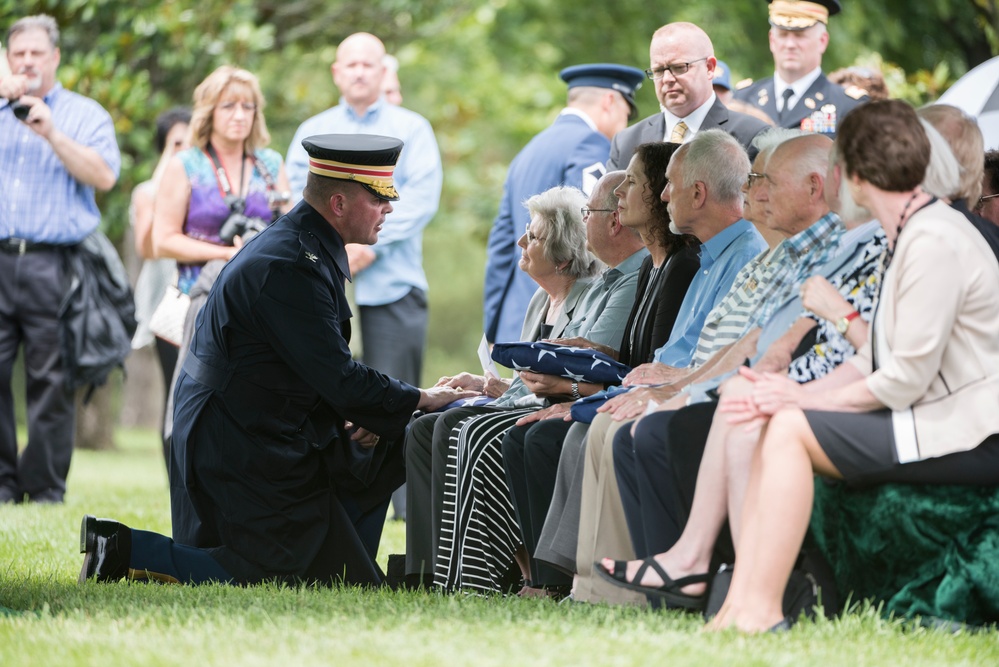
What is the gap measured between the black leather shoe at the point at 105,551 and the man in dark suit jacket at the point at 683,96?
2974mm

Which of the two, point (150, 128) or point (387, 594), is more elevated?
point (150, 128)

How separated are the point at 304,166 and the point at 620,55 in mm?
9887

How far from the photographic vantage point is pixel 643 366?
5191 millimetres

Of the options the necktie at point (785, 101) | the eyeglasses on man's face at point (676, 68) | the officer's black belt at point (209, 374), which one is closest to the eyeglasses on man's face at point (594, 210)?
the eyeglasses on man's face at point (676, 68)

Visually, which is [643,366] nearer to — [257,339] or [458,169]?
[257,339]

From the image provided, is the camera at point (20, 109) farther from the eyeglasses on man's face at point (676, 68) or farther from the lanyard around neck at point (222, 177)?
the eyeglasses on man's face at point (676, 68)

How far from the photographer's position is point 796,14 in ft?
27.1

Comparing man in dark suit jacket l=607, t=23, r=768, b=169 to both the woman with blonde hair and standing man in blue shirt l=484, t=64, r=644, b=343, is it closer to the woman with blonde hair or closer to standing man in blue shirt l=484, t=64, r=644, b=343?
standing man in blue shirt l=484, t=64, r=644, b=343

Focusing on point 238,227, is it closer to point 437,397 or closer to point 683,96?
point 683,96

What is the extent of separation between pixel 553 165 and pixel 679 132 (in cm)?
127

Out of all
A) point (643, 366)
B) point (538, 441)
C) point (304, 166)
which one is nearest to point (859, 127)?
point (643, 366)

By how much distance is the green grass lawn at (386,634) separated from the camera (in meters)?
3.72

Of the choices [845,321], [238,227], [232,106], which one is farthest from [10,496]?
[845,321]

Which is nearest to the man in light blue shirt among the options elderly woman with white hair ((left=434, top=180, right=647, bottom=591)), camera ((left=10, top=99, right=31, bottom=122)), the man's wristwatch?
elderly woman with white hair ((left=434, top=180, right=647, bottom=591))
